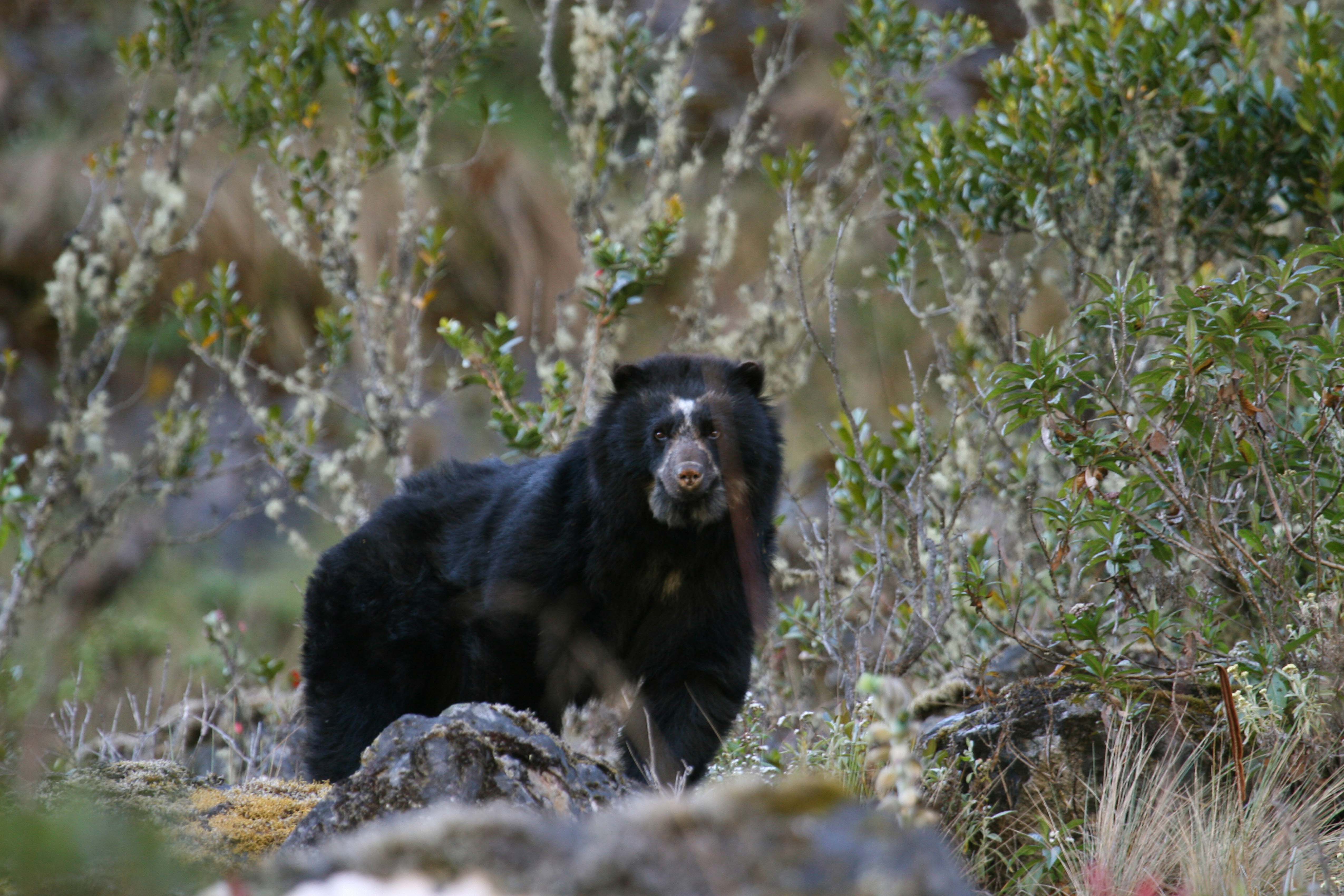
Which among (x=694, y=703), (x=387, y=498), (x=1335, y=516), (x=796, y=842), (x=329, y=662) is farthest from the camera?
(x=387, y=498)

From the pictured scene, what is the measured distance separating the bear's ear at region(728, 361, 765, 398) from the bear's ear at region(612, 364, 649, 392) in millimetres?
332

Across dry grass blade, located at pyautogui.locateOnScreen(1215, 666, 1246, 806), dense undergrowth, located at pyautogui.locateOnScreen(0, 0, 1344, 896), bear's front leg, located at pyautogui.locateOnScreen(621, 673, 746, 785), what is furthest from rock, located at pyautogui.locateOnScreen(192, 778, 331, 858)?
dry grass blade, located at pyautogui.locateOnScreen(1215, 666, 1246, 806)

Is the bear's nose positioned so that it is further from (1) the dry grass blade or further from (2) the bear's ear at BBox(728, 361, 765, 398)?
(1) the dry grass blade

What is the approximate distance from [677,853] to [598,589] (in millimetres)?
2962

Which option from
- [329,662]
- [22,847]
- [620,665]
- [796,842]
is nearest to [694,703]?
[620,665]

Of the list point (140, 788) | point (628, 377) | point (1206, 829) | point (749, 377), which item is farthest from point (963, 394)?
point (140, 788)

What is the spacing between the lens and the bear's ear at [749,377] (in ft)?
15.3

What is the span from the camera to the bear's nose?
13.7ft

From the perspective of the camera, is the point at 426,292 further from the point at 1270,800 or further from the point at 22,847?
the point at 22,847

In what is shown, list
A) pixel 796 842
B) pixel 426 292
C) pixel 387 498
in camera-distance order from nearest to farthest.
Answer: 1. pixel 796 842
2. pixel 387 498
3. pixel 426 292

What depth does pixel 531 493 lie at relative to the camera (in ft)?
15.2

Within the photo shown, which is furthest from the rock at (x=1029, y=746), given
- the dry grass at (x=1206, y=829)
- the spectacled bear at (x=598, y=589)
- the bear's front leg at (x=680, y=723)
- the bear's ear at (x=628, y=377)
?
the bear's ear at (x=628, y=377)

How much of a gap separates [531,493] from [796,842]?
326 cm

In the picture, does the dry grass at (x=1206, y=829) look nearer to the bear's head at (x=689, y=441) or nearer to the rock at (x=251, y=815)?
the bear's head at (x=689, y=441)
